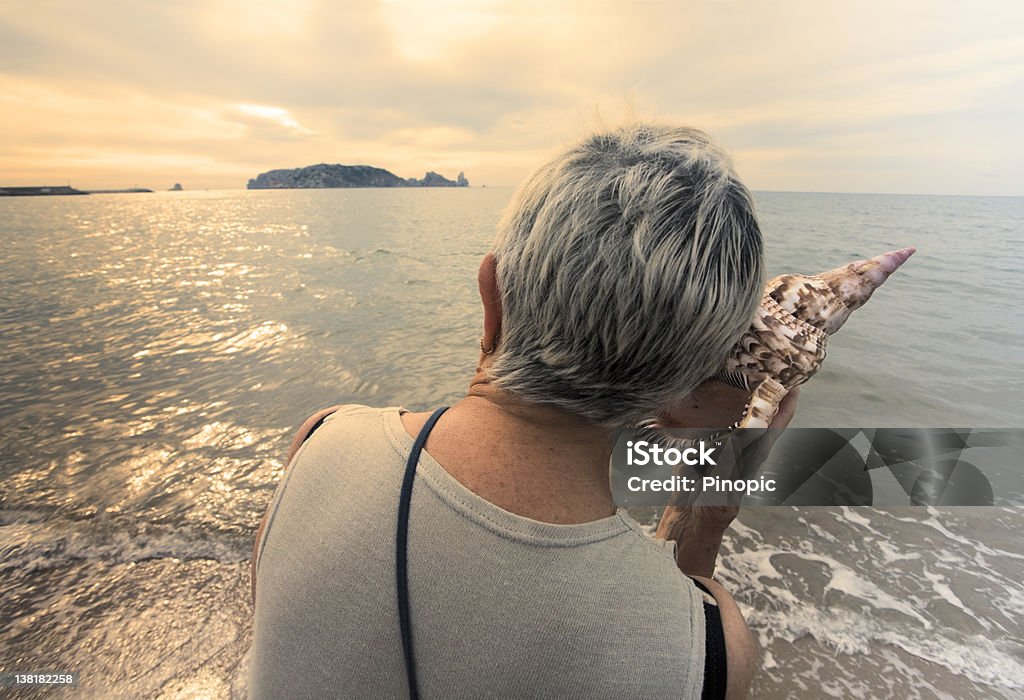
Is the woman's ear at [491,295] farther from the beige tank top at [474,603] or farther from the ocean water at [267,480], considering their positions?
the ocean water at [267,480]

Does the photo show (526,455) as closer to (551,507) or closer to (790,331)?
(551,507)

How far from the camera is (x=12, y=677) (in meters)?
2.72

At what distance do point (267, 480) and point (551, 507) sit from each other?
459 centimetres

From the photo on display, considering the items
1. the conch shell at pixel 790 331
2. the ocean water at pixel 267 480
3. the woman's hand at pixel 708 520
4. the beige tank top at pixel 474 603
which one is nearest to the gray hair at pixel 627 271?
the beige tank top at pixel 474 603

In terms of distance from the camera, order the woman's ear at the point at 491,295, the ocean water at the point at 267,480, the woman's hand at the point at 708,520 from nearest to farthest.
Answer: the woman's ear at the point at 491,295 < the woman's hand at the point at 708,520 < the ocean water at the point at 267,480

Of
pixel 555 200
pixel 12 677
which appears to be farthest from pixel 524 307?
pixel 12 677

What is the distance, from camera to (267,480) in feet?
15.7

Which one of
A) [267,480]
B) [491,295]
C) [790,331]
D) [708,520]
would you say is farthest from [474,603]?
[267,480]

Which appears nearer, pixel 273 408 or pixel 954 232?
pixel 273 408

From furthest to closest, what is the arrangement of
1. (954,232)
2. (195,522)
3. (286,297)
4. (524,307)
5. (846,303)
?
(954,232)
(286,297)
(195,522)
(846,303)
(524,307)

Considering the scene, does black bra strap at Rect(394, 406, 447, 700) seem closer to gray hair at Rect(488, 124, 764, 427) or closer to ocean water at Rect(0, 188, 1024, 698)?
gray hair at Rect(488, 124, 764, 427)

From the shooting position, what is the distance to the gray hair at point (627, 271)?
35.5 inches

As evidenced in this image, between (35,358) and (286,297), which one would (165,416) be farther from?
(286,297)

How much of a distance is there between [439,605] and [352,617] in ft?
0.57
